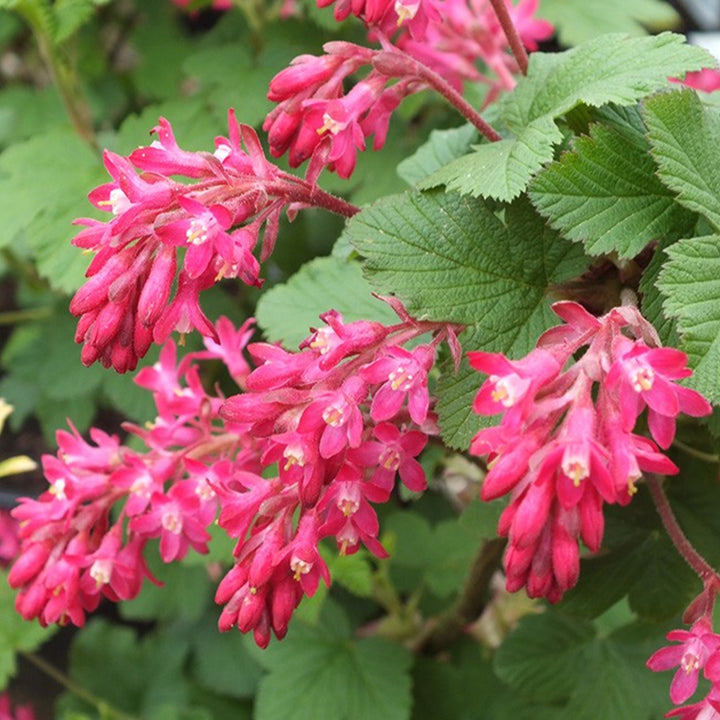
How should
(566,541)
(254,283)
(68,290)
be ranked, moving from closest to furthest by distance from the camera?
(566,541), (254,283), (68,290)

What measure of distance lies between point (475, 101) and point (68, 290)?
0.71m

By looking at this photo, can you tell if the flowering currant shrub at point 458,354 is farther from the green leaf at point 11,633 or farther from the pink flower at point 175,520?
the green leaf at point 11,633

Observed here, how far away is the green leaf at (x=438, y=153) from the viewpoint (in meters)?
1.13

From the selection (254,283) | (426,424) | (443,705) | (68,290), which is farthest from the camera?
(443,705)

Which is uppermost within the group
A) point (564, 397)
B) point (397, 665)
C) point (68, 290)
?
point (564, 397)

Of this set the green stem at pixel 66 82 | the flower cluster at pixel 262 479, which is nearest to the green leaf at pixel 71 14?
the green stem at pixel 66 82

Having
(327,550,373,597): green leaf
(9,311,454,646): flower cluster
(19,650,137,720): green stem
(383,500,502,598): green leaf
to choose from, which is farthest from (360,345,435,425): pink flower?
(19,650,137,720): green stem

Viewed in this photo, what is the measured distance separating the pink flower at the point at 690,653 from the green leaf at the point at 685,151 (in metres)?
0.33

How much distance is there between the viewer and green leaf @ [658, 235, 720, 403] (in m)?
0.74

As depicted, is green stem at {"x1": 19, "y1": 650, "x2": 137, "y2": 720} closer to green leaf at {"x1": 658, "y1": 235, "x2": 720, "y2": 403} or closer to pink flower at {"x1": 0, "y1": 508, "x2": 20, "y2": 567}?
pink flower at {"x1": 0, "y1": 508, "x2": 20, "y2": 567}

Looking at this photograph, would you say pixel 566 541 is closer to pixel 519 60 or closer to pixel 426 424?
pixel 426 424

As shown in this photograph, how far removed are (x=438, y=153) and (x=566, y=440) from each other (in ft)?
1.94

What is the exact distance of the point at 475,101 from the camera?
1.61 m

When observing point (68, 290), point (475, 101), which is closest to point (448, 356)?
point (68, 290)
